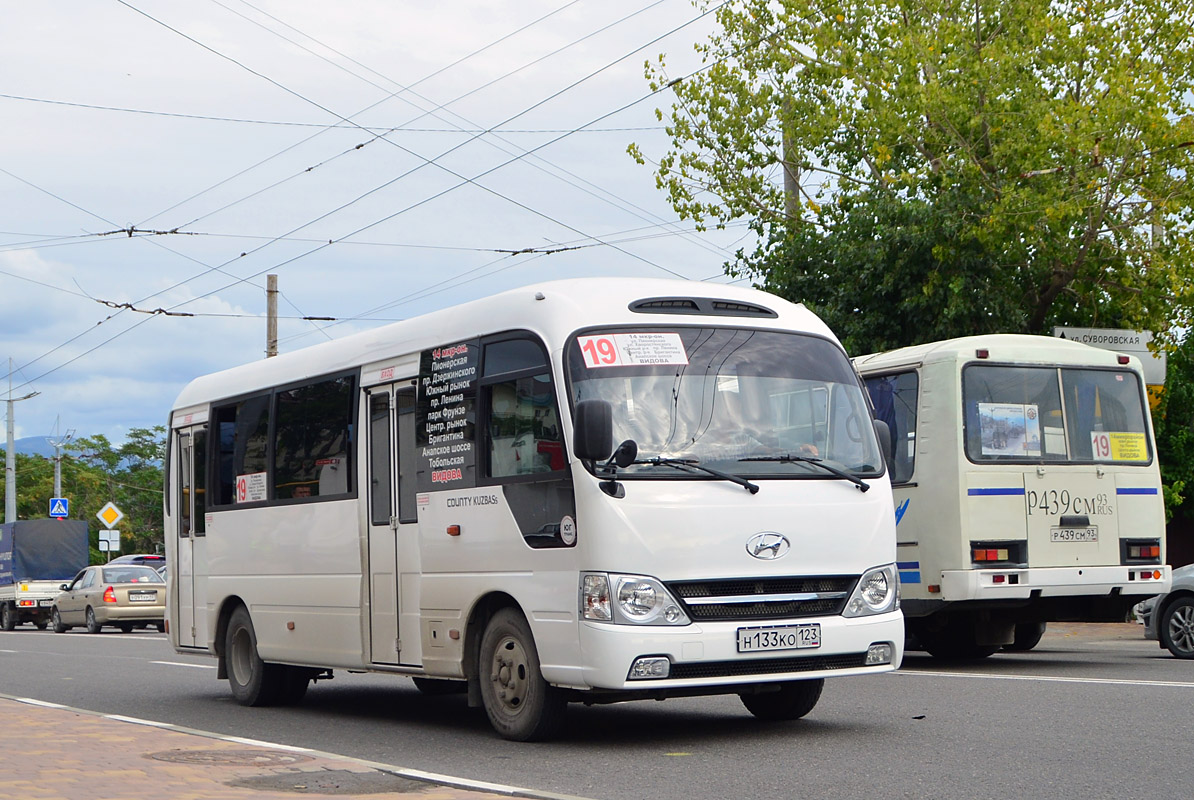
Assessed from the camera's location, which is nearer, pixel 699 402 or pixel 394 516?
pixel 699 402

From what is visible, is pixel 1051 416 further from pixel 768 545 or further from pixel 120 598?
pixel 120 598

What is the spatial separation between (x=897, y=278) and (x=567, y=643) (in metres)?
16.0

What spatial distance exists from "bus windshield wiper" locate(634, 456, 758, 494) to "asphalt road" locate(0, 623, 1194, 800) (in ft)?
5.00

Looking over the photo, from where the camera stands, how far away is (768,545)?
908 cm

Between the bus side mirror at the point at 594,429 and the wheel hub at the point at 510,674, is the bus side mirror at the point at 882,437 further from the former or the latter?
the wheel hub at the point at 510,674

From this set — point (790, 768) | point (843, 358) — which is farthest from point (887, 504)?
point (790, 768)

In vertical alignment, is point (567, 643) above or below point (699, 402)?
below

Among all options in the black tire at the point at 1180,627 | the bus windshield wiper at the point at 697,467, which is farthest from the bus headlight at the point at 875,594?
the black tire at the point at 1180,627

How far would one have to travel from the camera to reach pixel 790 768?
816cm

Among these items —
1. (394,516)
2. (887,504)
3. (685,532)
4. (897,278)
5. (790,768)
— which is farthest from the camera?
(897,278)

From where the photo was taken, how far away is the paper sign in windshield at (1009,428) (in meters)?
14.8

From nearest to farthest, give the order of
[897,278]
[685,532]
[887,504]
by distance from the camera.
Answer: [685,532] → [887,504] → [897,278]

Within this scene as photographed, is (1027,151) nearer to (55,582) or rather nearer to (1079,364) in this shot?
(1079,364)

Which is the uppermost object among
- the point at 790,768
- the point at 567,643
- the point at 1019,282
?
the point at 1019,282
